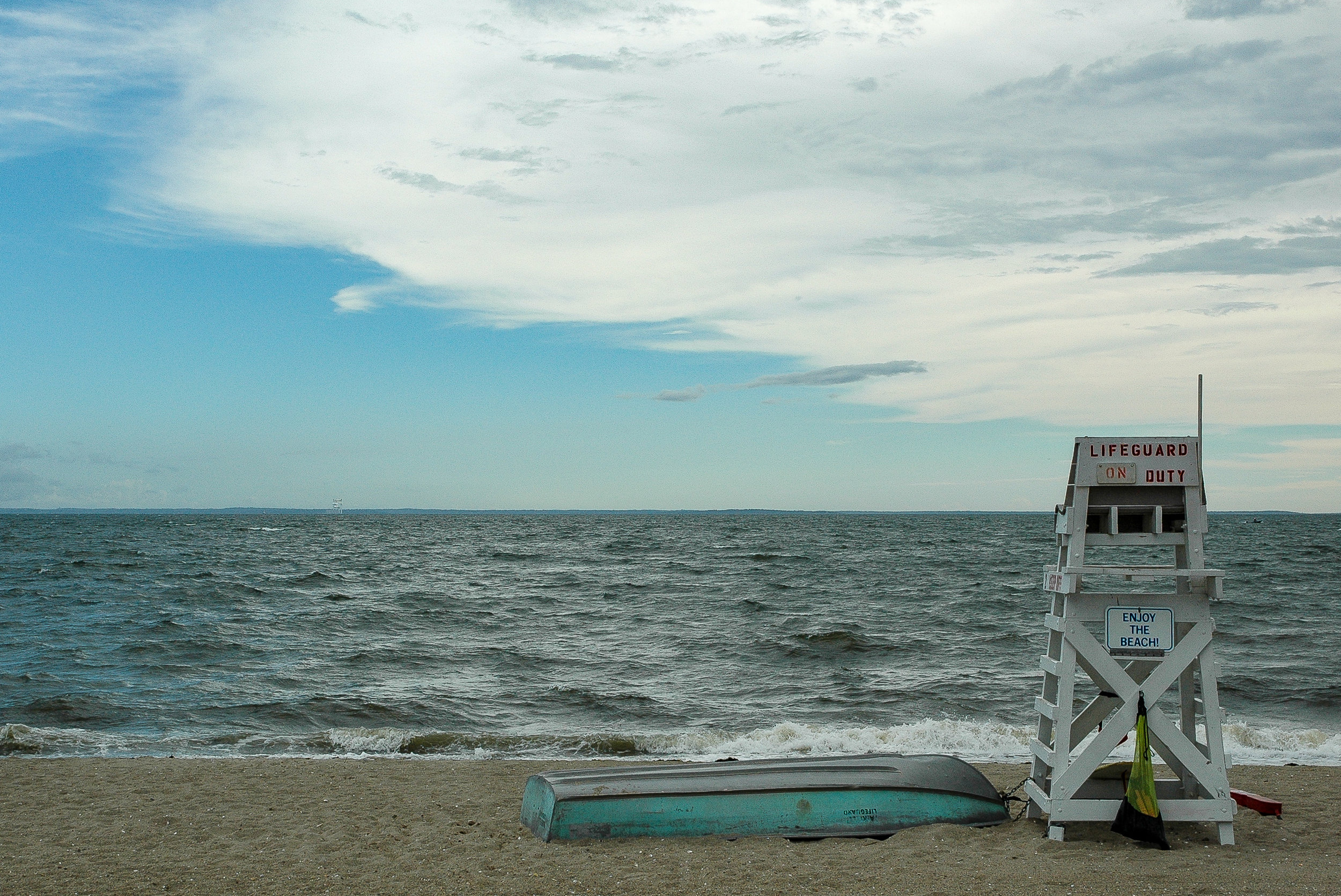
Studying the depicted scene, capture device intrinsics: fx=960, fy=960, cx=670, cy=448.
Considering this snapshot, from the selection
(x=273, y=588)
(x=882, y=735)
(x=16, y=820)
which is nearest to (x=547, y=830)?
(x=16, y=820)

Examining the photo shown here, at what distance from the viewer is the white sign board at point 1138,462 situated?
254 inches

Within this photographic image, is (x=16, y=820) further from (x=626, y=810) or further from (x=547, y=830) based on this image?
(x=626, y=810)

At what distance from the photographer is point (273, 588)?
32.4 m

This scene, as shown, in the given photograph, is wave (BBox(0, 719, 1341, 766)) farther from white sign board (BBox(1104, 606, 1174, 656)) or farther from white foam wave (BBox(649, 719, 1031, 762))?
white sign board (BBox(1104, 606, 1174, 656))

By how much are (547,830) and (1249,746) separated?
888 cm

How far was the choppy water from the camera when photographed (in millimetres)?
12062

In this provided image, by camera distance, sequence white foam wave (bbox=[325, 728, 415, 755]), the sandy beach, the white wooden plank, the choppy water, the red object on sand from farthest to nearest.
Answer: the choppy water
white foam wave (bbox=[325, 728, 415, 755])
the red object on sand
the white wooden plank
the sandy beach

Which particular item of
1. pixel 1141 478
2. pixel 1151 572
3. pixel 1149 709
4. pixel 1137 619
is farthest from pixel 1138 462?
pixel 1149 709

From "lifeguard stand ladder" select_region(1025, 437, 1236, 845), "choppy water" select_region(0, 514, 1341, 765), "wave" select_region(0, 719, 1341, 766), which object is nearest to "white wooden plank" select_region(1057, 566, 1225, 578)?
"lifeguard stand ladder" select_region(1025, 437, 1236, 845)

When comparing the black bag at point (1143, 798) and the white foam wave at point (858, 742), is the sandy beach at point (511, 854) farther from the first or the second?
the white foam wave at point (858, 742)

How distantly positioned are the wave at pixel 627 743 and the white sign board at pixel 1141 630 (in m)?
4.71

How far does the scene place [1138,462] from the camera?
650cm

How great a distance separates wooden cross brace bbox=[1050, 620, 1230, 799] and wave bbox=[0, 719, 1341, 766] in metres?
4.40

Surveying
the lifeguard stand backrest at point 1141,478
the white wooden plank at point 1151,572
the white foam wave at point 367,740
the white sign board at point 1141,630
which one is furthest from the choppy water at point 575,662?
the lifeguard stand backrest at point 1141,478
